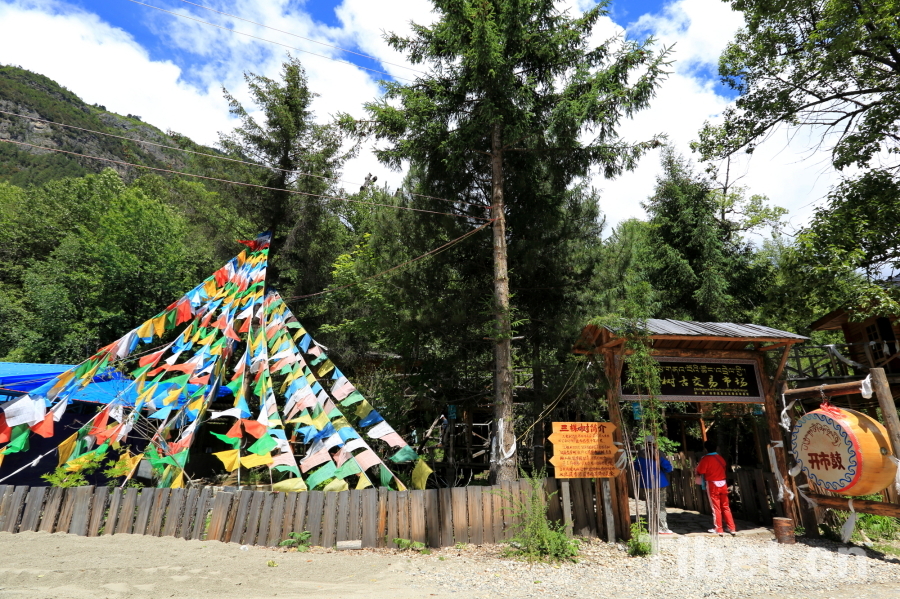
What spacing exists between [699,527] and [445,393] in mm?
6110

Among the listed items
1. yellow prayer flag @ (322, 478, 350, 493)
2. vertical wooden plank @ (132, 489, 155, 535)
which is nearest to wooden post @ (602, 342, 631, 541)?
yellow prayer flag @ (322, 478, 350, 493)

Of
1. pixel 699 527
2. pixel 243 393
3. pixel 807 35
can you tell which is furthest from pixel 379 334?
pixel 807 35

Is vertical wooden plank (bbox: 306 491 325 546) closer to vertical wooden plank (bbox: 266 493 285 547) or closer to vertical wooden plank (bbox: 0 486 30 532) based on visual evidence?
vertical wooden plank (bbox: 266 493 285 547)

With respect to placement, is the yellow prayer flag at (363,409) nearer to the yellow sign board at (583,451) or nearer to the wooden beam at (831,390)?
the yellow sign board at (583,451)

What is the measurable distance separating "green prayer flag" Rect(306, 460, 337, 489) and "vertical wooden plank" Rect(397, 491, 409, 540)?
1217 millimetres

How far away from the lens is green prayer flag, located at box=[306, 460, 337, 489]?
303 inches

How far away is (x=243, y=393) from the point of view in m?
9.03

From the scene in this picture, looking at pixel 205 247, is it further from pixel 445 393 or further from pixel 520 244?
pixel 520 244

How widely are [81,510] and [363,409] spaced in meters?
4.54

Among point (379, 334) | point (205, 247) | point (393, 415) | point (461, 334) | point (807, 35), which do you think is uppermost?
point (807, 35)

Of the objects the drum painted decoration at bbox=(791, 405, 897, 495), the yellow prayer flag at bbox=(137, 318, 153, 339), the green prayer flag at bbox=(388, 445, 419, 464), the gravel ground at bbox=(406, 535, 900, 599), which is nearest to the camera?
the gravel ground at bbox=(406, 535, 900, 599)

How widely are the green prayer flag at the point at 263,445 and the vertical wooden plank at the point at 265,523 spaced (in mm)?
779

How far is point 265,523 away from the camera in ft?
23.6

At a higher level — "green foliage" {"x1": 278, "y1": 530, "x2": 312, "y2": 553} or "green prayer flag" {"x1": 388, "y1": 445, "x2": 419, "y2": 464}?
"green prayer flag" {"x1": 388, "y1": 445, "x2": 419, "y2": 464}
